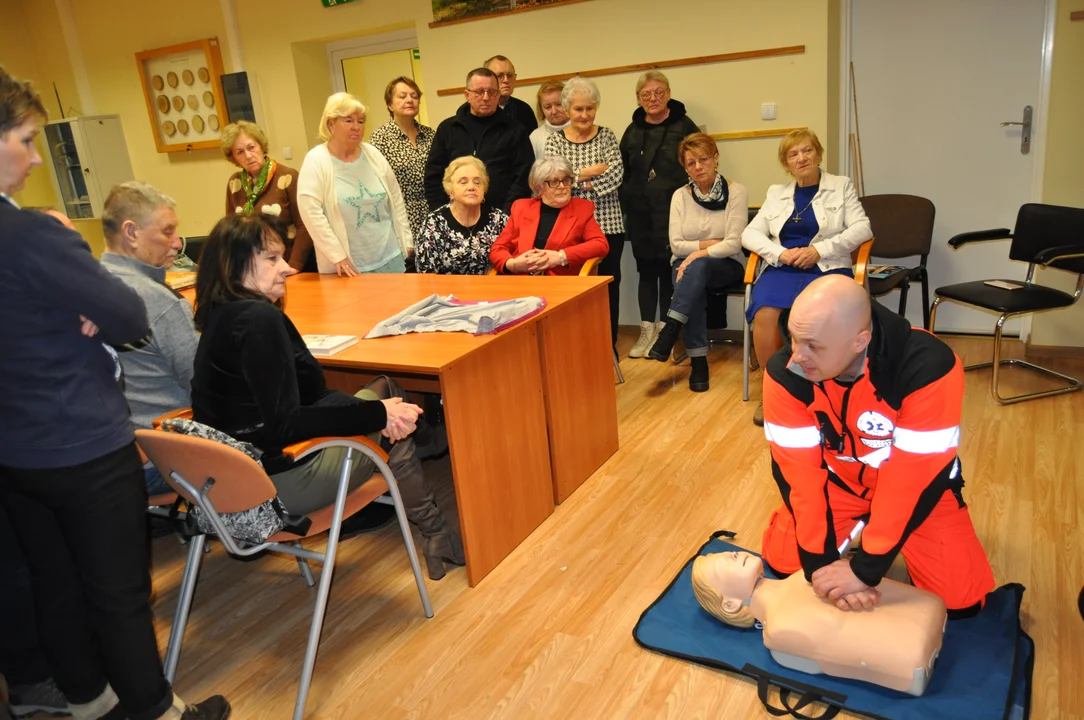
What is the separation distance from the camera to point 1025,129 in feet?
13.4

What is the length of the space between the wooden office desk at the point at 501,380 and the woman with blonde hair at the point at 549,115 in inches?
47.4

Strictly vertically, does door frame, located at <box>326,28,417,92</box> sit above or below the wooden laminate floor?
above

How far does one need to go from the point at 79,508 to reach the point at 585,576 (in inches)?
56.6


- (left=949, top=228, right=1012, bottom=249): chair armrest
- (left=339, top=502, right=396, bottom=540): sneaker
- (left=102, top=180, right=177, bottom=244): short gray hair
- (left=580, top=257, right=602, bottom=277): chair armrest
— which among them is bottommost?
(left=339, top=502, right=396, bottom=540): sneaker

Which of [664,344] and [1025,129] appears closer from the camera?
[664,344]

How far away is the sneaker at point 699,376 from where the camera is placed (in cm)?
399

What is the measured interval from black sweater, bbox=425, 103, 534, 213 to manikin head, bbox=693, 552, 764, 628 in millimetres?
2407

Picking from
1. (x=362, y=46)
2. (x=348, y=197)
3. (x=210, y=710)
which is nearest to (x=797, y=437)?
(x=210, y=710)

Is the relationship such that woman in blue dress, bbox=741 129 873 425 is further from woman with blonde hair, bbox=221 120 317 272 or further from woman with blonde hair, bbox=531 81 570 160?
woman with blonde hair, bbox=221 120 317 272

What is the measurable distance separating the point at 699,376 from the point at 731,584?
1992 mm

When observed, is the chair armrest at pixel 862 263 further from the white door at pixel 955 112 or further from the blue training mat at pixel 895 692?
the blue training mat at pixel 895 692

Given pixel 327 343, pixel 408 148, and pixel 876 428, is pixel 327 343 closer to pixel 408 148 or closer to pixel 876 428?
pixel 876 428

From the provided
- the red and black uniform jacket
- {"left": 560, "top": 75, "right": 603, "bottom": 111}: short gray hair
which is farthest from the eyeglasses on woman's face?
the red and black uniform jacket

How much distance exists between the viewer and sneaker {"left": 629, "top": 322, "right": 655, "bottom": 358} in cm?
458
